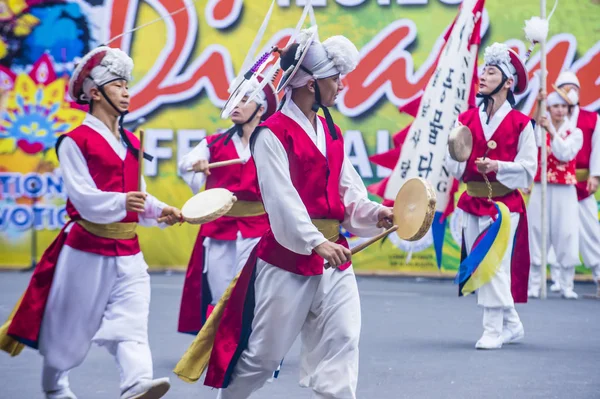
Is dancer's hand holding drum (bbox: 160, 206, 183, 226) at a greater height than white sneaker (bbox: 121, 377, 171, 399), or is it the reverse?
dancer's hand holding drum (bbox: 160, 206, 183, 226)

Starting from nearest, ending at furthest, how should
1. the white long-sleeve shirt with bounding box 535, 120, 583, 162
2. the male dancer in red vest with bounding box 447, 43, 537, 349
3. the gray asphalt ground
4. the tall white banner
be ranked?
the gray asphalt ground < the male dancer in red vest with bounding box 447, 43, 537, 349 < the tall white banner < the white long-sleeve shirt with bounding box 535, 120, 583, 162

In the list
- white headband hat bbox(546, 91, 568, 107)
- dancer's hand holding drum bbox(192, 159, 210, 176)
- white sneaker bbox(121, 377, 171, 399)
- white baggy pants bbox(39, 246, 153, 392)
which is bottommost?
white sneaker bbox(121, 377, 171, 399)

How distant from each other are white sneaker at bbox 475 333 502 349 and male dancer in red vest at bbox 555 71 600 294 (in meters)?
3.16

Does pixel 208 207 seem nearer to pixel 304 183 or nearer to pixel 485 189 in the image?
pixel 304 183

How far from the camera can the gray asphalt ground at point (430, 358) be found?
5789 millimetres

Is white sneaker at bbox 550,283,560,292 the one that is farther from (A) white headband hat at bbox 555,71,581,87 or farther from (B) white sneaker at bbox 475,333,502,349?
(B) white sneaker at bbox 475,333,502,349

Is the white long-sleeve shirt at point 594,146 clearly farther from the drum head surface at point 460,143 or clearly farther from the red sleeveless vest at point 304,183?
the red sleeveless vest at point 304,183

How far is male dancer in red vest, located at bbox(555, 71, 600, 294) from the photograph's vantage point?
10.0m

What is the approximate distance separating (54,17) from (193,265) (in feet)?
17.5

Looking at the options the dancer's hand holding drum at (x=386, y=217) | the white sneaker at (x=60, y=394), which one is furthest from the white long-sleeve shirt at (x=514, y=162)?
the white sneaker at (x=60, y=394)

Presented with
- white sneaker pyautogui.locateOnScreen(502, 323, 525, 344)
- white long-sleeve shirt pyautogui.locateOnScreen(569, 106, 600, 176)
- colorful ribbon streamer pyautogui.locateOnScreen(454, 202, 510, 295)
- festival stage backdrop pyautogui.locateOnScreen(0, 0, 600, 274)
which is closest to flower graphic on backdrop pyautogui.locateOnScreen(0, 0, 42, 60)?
festival stage backdrop pyautogui.locateOnScreen(0, 0, 600, 274)

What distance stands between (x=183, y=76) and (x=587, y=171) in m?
4.32

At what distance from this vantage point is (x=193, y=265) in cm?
730

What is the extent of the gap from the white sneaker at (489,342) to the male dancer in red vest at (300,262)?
113 inches
